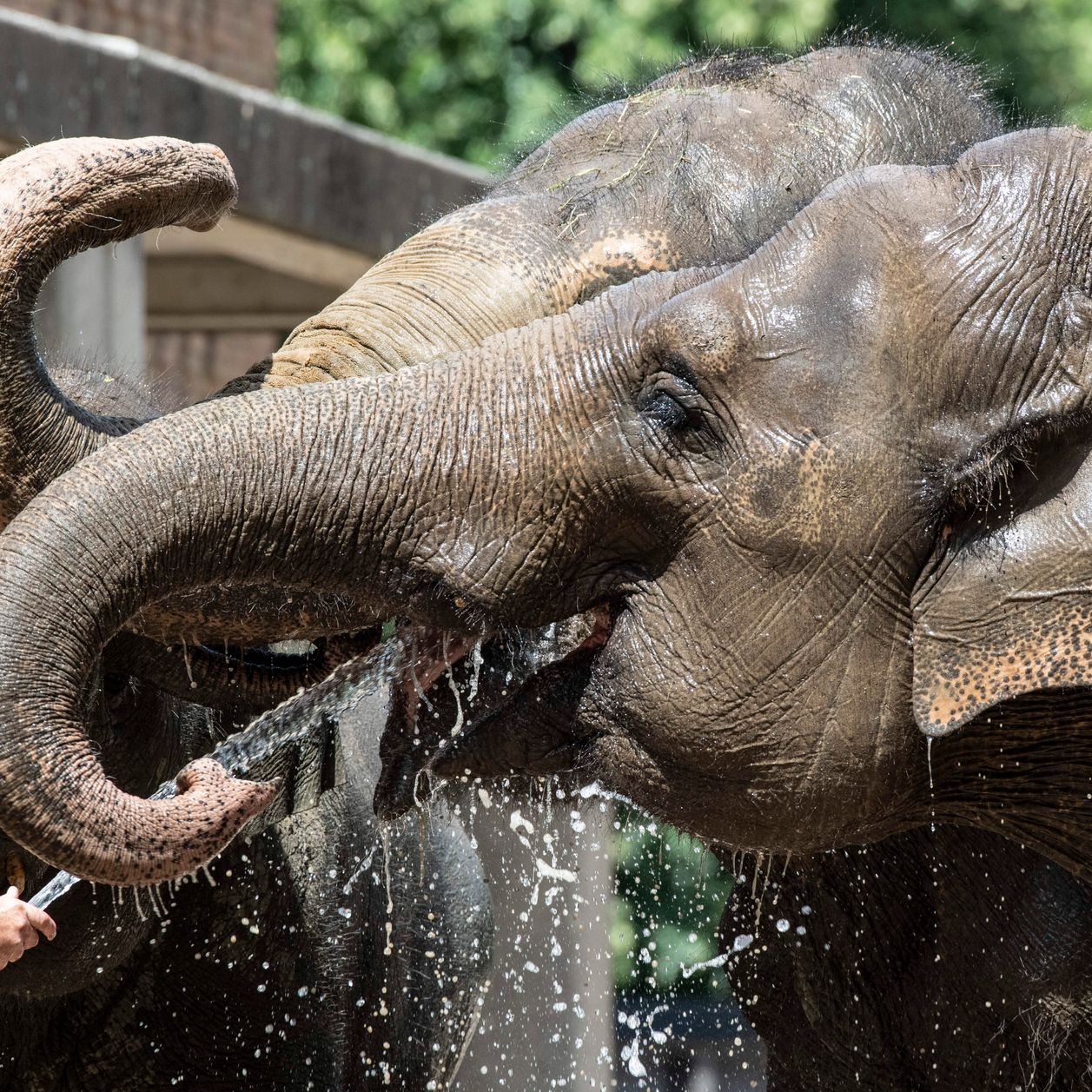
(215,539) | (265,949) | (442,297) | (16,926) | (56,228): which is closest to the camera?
(215,539)

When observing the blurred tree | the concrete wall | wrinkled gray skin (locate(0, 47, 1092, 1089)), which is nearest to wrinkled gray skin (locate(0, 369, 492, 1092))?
wrinkled gray skin (locate(0, 47, 1092, 1089))

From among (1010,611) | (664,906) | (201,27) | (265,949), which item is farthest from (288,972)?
(201,27)

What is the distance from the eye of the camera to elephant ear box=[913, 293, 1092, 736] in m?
2.68

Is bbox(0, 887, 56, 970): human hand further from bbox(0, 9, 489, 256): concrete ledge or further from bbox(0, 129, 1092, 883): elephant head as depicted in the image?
bbox(0, 9, 489, 256): concrete ledge

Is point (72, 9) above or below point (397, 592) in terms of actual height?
above

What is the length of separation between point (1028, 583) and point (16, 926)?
53.5 inches

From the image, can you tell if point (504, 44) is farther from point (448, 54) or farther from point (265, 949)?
point (265, 949)

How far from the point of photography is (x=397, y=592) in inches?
109

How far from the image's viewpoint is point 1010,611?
271 centimetres

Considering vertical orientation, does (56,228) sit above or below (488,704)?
above

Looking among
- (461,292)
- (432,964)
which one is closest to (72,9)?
(432,964)

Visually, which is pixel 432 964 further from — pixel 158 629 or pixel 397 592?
pixel 397 592

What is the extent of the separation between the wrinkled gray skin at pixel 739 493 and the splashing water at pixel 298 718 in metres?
0.28

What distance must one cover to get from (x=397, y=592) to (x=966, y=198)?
2.88ft
